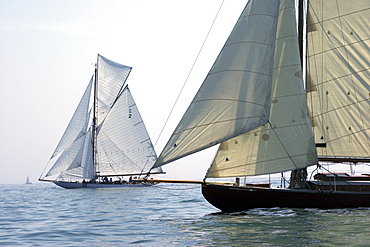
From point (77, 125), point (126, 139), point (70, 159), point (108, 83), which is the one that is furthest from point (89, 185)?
point (108, 83)

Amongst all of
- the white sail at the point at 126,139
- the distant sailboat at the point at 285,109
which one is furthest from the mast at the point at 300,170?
the white sail at the point at 126,139

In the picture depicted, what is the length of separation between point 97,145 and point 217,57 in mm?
42050

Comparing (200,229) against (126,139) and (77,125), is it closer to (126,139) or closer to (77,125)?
(126,139)

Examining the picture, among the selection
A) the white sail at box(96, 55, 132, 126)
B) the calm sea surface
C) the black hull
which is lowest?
the calm sea surface

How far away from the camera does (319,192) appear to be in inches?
847

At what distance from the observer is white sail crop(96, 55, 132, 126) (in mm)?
60250

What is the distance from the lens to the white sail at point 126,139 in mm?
56531

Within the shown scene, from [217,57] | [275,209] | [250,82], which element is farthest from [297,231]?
[217,57]

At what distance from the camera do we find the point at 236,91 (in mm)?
19953

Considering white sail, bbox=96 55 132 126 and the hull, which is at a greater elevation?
white sail, bbox=96 55 132 126

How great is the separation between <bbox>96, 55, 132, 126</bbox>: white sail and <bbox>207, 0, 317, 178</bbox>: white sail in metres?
39.9

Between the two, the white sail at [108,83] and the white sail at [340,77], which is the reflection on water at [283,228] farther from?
the white sail at [108,83]

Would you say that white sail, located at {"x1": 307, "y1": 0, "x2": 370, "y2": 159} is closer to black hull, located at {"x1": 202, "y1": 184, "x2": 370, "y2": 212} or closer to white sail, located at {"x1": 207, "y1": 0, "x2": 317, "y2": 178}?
white sail, located at {"x1": 207, "y1": 0, "x2": 317, "y2": 178}

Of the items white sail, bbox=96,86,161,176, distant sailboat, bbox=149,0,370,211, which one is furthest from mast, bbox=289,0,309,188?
white sail, bbox=96,86,161,176
